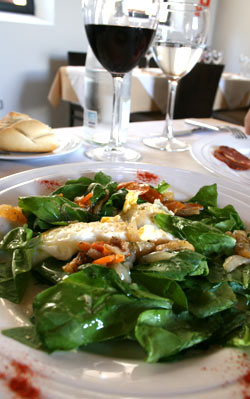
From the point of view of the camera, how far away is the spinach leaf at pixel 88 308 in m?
0.37

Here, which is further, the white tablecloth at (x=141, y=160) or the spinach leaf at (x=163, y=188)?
the white tablecloth at (x=141, y=160)

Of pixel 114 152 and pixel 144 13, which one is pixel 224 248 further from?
pixel 144 13

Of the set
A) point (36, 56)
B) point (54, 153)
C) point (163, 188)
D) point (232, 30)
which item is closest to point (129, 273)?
point (163, 188)

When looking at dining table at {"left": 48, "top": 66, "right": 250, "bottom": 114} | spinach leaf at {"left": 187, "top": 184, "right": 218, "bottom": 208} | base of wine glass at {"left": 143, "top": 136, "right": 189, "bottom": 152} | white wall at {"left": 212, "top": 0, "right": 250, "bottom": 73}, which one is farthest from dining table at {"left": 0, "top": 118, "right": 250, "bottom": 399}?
white wall at {"left": 212, "top": 0, "right": 250, "bottom": 73}

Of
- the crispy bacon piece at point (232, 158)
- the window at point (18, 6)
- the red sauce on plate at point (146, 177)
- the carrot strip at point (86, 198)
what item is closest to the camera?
the carrot strip at point (86, 198)

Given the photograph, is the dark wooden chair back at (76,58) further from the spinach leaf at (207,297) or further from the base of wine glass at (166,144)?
the spinach leaf at (207,297)

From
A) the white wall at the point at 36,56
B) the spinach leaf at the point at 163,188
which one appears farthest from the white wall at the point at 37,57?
the spinach leaf at the point at 163,188

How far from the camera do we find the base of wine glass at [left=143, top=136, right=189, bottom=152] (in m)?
1.17

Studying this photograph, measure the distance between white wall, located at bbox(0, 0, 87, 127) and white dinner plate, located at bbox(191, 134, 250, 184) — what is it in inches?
132

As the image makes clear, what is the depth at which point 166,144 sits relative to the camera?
1.20 meters

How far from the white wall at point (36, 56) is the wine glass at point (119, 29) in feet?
10.8

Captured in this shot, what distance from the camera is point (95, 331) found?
1.30 feet

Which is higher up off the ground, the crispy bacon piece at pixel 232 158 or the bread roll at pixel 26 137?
the bread roll at pixel 26 137

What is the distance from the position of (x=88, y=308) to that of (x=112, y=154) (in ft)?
2.27
